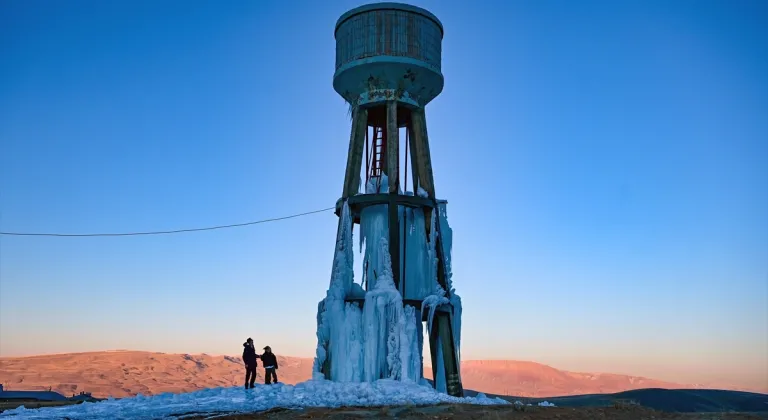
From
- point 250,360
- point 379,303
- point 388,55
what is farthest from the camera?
point 388,55

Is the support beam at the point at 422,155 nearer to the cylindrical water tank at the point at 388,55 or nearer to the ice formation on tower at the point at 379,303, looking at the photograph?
the cylindrical water tank at the point at 388,55

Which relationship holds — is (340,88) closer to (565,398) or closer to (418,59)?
(418,59)

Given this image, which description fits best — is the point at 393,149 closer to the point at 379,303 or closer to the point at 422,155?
the point at 422,155

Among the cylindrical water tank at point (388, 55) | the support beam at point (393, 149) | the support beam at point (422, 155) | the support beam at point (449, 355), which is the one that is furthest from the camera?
the support beam at point (422, 155)

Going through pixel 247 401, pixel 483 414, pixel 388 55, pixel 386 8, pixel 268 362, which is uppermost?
pixel 386 8

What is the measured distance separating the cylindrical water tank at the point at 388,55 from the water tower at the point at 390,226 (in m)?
0.04

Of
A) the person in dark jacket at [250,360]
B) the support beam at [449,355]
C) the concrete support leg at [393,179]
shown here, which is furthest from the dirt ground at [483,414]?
the concrete support leg at [393,179]

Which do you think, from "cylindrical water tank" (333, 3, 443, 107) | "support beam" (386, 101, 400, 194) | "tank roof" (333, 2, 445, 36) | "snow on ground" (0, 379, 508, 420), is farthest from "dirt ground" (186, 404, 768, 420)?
"tank roof" (333, 2, 445, 36)

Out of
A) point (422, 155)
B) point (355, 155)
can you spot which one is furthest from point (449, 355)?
point (355, 155)

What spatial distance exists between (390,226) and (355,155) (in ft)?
10.8

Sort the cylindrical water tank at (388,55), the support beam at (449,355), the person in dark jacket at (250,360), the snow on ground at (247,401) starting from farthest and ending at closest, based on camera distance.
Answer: the cylindrical water tank at (388,55) < the support beam at (449,355) < the person in dark jacket at (250,360) < the snow on ground at (247,401)

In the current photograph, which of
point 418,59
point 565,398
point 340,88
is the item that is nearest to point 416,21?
point 418,59

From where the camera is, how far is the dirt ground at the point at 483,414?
53.3 feet

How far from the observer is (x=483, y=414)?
16.8m
